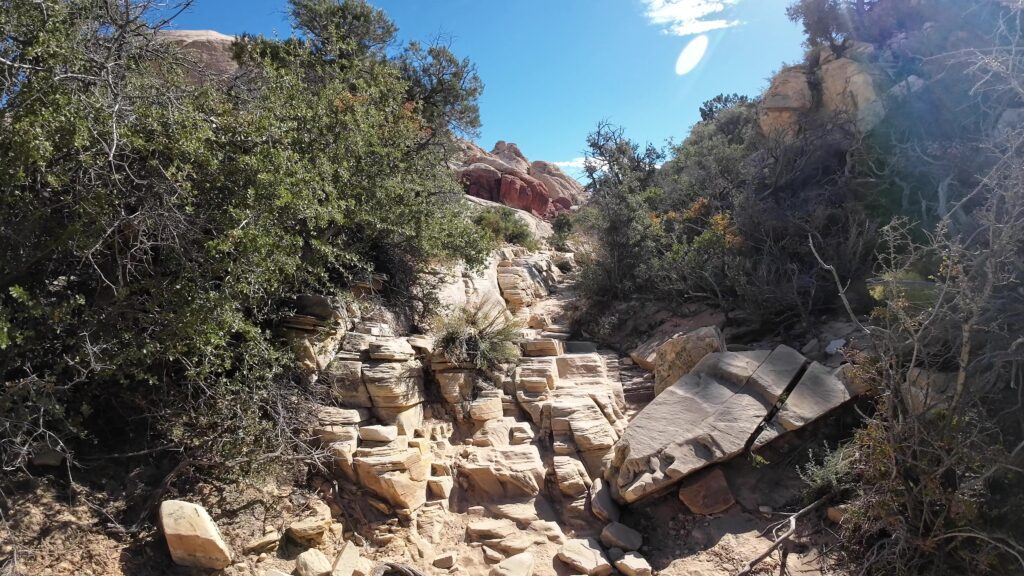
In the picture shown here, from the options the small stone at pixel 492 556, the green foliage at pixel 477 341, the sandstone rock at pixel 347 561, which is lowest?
the small stone at pixel 492 556

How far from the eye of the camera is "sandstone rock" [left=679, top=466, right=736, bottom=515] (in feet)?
18.7

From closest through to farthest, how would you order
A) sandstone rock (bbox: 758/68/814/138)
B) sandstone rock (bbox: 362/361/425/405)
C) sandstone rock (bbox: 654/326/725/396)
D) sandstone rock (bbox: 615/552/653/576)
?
sandstone rock (bbox: 615/552/653/576) → sandstone rock (bbox: 362/361/425/405) → sandstone rock (bbox: 654/326/725/396) → sandstone rock (bbox: 758/68/814/138)

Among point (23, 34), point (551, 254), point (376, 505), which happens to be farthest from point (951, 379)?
point (551, 254)

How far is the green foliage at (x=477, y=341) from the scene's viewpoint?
748cm

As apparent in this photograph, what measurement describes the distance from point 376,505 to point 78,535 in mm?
2413

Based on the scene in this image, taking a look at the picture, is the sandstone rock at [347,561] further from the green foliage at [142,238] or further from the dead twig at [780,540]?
the dead twig at [780,540]

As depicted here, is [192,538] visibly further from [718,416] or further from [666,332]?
[666,332]

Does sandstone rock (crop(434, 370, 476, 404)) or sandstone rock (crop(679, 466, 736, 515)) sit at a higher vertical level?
sandstone rock (crop(434, 370, 476, 404))

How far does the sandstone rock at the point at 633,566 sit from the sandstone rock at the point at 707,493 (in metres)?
0.87

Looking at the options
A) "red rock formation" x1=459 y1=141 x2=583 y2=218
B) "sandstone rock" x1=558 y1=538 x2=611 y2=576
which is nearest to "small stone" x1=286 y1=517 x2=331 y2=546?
"sandstone rock" x1=558 y1=538 x2=611 y2=576

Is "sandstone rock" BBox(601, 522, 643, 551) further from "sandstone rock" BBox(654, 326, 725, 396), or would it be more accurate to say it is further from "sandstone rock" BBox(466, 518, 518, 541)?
"sandstone rock" BBox(654, 326, 725, 396)

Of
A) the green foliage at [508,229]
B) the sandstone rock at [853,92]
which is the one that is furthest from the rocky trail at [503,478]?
the green foliage at [508,229]

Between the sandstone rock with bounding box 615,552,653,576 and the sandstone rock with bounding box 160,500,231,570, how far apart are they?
11.4 feet

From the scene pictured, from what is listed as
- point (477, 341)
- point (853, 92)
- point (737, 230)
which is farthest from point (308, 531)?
point (853, 92)
